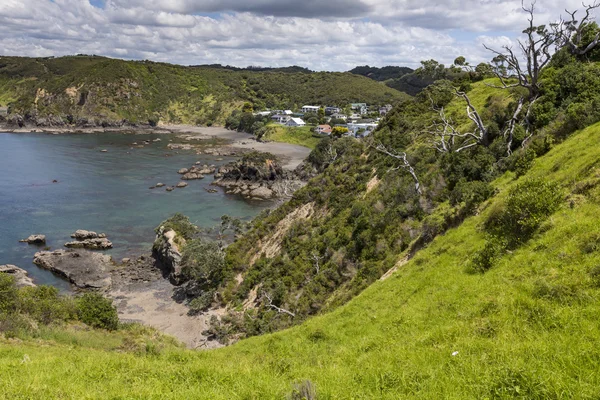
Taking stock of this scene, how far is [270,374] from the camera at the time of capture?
32.8ft

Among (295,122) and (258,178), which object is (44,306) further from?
(295,122)

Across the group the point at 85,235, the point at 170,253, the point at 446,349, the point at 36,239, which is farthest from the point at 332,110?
the point at 446,349

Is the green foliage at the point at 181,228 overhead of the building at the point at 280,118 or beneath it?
beneath

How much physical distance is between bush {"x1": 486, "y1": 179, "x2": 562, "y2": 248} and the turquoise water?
4464cm

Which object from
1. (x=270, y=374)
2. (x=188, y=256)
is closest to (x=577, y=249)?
(x=270, y=374)

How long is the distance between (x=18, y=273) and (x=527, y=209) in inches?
1929

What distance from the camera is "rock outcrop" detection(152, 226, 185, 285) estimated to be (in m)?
43.1

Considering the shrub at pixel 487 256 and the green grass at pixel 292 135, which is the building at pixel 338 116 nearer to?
the green grass at pixel 292 135

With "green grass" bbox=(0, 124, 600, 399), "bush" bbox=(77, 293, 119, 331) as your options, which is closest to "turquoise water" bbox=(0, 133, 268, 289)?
"bush" bbox=(77, 293, 119, 331)

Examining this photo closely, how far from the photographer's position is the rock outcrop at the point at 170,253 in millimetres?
43094

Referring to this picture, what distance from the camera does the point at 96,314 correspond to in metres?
25.3

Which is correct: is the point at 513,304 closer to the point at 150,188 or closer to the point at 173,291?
the point at 173,291

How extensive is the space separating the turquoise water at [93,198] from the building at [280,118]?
47616 millimetres

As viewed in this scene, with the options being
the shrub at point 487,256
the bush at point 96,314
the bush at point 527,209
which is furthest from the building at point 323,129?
the shrub at point 487,256
